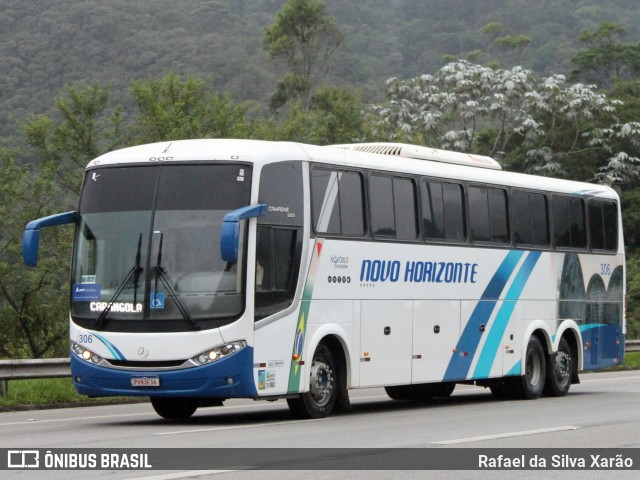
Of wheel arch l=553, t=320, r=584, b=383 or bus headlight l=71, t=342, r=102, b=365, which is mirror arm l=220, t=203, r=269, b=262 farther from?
wheel arch l=553, t=320, r=584, b=383

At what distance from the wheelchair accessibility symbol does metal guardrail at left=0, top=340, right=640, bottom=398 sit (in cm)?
480

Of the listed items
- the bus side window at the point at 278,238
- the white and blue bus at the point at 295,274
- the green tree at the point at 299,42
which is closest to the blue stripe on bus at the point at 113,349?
the white and blue bus at the point at 295,274

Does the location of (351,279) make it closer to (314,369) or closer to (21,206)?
(314,369)

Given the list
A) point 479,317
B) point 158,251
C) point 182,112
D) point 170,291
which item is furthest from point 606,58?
point 170,291

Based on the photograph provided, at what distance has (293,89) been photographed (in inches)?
2623

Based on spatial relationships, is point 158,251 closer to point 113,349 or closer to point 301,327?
point 113,349

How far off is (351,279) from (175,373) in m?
3.15

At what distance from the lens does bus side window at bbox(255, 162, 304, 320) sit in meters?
15.8

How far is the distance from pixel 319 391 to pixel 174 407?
6.19 feet

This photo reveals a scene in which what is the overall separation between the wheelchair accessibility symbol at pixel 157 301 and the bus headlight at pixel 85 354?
942mm

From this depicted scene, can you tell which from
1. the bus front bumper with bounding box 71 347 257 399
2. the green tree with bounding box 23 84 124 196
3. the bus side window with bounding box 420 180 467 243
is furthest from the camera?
the green tree with bounding box 23 84 124 196

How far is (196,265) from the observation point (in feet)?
50.7

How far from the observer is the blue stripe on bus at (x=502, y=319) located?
2042 cm

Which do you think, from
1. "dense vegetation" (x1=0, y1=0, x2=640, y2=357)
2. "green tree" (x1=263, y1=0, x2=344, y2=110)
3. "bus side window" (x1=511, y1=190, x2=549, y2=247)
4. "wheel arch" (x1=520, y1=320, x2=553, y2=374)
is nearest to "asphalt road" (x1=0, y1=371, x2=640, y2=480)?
"wheel arch" (x1=520, y1=320, x2=553, y2=374)
